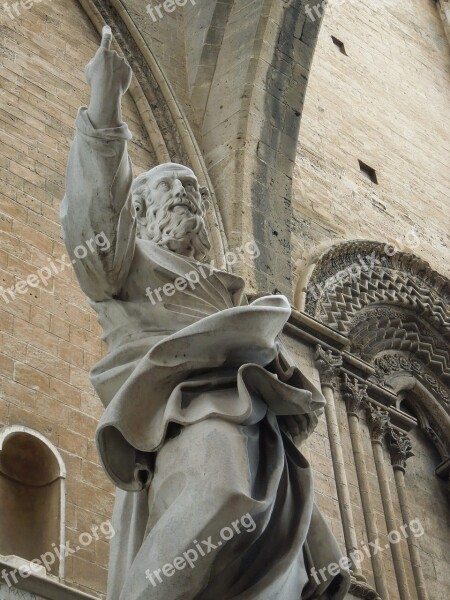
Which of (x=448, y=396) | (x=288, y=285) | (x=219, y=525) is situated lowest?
(x=448, y=396)

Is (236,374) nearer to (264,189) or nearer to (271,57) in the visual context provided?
(264,189)

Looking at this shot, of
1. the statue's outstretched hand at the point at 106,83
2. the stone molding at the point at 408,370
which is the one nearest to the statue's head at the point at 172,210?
→ the statue's outstretched hand at the point at 106,83

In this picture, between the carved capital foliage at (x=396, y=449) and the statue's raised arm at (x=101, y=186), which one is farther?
the carved capital foliage at (x=396, y=449)

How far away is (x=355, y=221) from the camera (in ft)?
35.4

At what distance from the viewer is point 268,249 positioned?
28.9ft

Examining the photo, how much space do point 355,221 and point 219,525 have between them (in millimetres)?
7729

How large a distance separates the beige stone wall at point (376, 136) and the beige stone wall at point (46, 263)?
6.30 feet

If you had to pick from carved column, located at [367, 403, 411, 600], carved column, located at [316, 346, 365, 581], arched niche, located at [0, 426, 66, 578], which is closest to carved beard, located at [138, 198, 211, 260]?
arched niche, located at [0, 426, 66, 578]

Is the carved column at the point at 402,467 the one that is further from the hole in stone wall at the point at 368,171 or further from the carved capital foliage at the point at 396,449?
the hole in stone wall at the point at 368,171

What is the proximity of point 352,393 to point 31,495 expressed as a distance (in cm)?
309

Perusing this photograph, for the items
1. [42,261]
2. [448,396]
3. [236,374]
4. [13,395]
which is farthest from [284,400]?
[448,396]

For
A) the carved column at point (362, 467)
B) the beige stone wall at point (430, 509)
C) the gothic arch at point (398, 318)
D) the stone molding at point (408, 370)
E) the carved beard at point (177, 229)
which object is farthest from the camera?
the stone molding at point (408, 370)

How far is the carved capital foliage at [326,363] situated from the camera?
8.84m

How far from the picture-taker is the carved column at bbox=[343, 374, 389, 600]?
845cm
